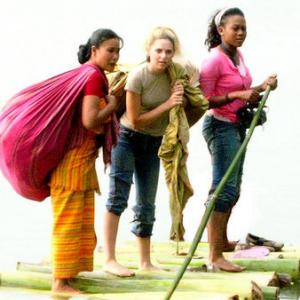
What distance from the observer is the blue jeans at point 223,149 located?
22.1ft

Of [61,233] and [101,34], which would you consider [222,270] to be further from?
[101,34]

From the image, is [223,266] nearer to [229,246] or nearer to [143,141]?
[229,246]

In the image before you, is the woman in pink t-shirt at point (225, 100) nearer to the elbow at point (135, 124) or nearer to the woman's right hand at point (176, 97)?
the woman's right hand at point (176, 97)

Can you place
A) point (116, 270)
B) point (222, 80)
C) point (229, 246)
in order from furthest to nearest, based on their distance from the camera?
point (229, 246), point (222, 80), point (116, 270)

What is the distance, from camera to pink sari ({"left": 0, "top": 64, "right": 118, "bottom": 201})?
19.1ft

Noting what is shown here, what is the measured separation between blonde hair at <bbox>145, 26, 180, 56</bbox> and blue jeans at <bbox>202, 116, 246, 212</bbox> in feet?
2.59

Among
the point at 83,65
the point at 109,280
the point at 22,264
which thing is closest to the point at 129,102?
the point at 83,65

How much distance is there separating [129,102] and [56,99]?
514 mm

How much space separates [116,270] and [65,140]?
1118 millimetres

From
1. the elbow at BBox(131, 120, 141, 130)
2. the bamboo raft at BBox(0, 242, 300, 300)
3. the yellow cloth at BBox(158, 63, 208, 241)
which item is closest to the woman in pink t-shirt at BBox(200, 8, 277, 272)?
the yellow cloth at BBox(158, 63, 208, 241)

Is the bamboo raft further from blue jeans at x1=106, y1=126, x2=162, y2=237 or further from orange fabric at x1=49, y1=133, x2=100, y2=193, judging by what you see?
orange fabric at x1=49, y1=133, x2=100, y2=193

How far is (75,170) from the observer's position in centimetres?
589

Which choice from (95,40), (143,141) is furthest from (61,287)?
(95,40)

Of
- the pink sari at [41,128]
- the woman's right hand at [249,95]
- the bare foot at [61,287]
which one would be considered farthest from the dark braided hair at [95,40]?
the bare foot at [61,287]
